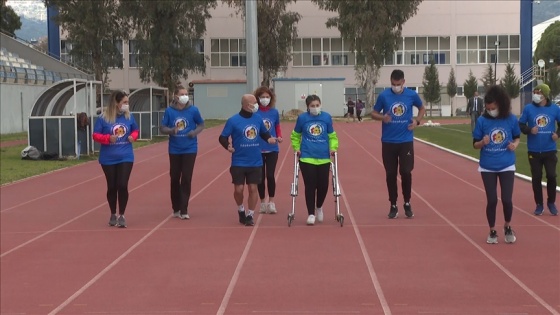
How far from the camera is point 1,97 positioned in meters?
43.9

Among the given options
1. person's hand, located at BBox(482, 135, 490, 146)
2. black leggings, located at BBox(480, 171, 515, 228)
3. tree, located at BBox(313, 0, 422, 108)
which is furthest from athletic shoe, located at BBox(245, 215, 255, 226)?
tree, located at BBox(313, 0, 422, 108)

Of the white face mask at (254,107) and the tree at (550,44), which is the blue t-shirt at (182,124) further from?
the tree at (550,44)

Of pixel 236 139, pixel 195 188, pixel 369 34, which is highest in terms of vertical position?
pixel 369 34

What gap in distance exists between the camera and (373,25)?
2613 inches

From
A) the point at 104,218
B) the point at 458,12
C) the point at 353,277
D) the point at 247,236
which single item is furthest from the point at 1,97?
the point at 458,12

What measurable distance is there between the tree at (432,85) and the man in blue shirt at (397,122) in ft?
213

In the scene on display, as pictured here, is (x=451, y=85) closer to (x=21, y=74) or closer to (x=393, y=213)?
(x=21, y=74)

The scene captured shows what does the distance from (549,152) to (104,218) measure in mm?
6313

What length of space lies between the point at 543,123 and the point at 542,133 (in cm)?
14

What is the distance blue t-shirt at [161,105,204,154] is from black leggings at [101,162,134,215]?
2.83 feet

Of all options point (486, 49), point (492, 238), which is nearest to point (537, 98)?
point (492, 238)

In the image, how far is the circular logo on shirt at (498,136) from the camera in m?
10.4

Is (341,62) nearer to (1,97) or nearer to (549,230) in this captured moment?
(1,97)

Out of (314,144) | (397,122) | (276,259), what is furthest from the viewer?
(397,122)
